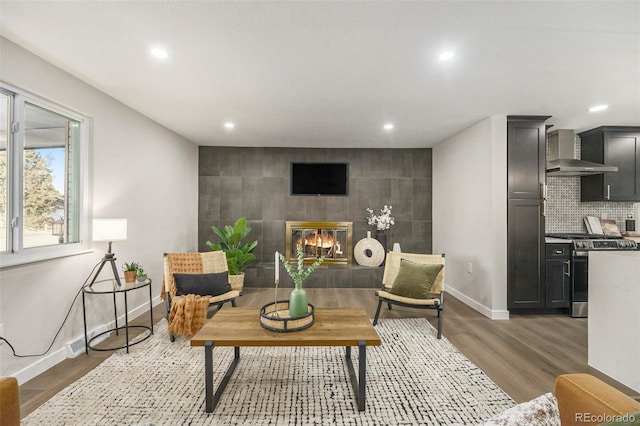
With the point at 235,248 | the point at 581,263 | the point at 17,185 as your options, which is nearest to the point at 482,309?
the point at 581,263

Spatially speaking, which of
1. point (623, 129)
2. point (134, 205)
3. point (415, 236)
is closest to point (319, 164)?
point (415, 236)

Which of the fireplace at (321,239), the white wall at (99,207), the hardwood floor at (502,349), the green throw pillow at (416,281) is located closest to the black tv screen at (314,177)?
the fireplace at (321,239)

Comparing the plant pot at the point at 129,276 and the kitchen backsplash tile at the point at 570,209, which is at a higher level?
the kitchen backsplash tile at the point at 570,209

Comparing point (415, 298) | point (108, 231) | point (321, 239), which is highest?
point (108, 231)

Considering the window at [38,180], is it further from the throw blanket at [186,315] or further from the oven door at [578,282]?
the oven door at [578,282]

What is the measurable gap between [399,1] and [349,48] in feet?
1.72

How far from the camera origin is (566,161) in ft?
12.5

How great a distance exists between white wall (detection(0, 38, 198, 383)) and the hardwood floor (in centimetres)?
24

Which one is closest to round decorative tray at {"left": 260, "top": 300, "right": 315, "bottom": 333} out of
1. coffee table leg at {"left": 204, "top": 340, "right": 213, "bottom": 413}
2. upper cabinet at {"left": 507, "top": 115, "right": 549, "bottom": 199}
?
coffee table leg at {"left": 204, "top": 340, "right": 213, "bottom": 413}

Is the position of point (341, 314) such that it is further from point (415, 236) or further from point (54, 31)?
point (415, 236)

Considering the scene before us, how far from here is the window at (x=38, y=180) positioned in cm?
215

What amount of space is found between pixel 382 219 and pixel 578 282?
275 centimetres

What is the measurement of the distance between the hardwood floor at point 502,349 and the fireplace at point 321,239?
3.80 ft

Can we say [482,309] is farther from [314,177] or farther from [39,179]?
[39,179]
